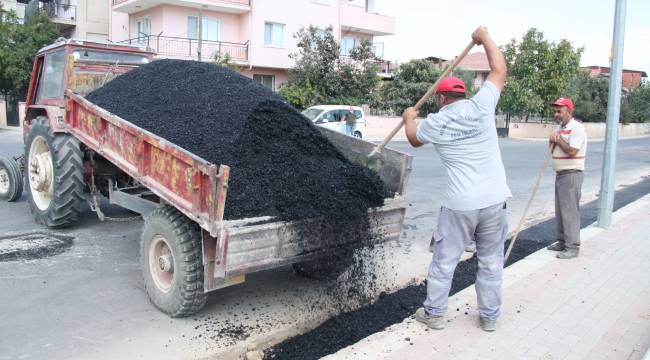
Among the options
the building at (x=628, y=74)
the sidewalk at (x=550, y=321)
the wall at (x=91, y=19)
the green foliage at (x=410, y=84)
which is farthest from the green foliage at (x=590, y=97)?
the sidewalk at (x=550, y=321)

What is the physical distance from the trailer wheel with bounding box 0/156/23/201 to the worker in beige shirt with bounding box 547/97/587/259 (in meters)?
7.61

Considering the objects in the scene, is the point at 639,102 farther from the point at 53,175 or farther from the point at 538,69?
the point at 53,175

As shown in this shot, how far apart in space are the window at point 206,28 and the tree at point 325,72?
4.16m

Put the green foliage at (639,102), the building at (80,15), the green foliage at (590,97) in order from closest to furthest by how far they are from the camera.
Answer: the building at (80,15), the green foliage at (590,97), the green foliage at (639,102)

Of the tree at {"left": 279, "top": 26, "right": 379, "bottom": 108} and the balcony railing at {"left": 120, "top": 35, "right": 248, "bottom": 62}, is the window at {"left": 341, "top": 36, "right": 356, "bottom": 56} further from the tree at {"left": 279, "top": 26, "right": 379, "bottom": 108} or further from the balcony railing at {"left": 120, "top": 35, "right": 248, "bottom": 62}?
the balcony railing at {"left": 120, "top": 35, "right": 248, "bottom": 62}

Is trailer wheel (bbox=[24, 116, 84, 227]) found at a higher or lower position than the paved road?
higher

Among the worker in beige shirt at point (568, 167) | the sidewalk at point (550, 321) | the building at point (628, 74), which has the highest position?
the building at point (628, 74)

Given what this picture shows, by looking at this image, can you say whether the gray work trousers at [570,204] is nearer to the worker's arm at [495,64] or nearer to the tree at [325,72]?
the worker's arm at [495,64]

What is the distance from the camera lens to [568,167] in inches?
231

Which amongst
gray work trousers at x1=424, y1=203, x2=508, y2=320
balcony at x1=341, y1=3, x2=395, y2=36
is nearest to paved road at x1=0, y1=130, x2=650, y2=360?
gray work trousers at x1=424, y1=203, x2=508, y2=320

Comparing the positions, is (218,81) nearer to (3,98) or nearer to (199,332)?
(199,332)

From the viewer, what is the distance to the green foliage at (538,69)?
34656 millimetres

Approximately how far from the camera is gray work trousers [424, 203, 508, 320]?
3.83m

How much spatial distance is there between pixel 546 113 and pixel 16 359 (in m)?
38.6
